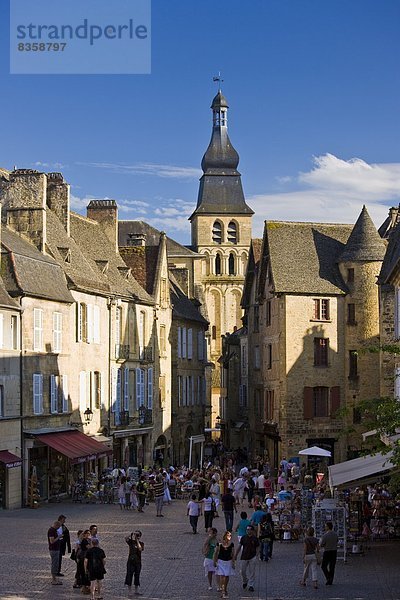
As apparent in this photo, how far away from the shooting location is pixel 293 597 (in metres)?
22.6

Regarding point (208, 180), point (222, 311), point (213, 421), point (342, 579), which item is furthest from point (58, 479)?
point (208, 180)

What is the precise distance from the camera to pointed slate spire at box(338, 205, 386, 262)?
5844 centimetres

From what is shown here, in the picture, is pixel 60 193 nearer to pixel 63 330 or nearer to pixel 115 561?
pixel 63 330

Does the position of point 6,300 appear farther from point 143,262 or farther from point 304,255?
point 304,255

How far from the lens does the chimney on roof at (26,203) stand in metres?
46.9

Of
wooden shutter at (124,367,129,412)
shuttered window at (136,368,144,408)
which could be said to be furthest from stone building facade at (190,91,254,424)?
wooden shutter at (124,367,129,412)

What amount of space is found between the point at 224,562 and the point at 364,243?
124 feet

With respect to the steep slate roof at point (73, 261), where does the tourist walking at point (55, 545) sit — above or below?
below

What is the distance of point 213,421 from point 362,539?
234 feet

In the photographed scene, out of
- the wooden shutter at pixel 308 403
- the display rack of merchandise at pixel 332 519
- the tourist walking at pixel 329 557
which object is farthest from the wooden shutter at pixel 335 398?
the tourist walking at pixel 329 557

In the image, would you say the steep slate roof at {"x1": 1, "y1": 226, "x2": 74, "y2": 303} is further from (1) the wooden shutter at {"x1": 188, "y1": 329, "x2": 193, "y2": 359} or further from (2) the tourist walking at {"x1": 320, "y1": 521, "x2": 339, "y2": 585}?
(1) the wooden shutter at {"x1": 188, "y1": 329, "x2": 193, "y2": 359}

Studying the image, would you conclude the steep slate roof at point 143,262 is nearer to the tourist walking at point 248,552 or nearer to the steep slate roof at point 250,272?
the steep slate roof at point 250,272

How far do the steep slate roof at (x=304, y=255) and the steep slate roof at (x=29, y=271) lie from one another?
608 inches

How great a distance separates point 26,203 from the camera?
47094mm
